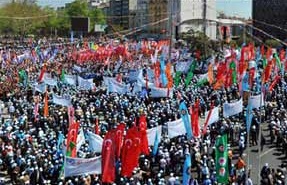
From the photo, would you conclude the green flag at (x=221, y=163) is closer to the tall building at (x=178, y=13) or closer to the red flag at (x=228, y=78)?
the red flag at (x=228, y=78)

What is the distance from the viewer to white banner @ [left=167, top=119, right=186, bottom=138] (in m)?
20.4

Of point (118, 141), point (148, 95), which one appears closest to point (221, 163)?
point (118, 141)

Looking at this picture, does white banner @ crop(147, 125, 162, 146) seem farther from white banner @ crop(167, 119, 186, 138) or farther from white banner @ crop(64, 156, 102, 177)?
white banner @ crop(64, 156, 102, 177)

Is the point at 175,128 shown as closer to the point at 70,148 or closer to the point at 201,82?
the point at 70,148

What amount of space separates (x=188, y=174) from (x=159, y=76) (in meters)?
16.1

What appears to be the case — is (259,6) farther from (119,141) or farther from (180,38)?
(119,141)

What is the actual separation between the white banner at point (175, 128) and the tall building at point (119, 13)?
11952 cm

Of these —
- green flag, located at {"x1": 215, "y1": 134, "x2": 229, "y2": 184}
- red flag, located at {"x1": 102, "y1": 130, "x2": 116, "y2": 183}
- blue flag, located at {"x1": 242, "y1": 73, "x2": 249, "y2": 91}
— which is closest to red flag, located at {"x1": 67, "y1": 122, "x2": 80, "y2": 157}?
red flag, located at {"x1": 102, "y1": 130, "x2": 116, "y2": 183}

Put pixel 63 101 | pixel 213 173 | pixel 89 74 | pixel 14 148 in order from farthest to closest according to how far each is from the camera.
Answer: pixel 89 74 < pixel 63 101 < pixel 14 148 < pixel 213 173

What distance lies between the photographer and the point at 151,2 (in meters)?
129

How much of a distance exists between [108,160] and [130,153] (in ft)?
3.11

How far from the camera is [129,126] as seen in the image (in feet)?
83.7

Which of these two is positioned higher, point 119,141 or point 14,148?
point 119,141

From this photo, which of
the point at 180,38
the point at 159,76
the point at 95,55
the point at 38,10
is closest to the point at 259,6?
the point at 180,38
